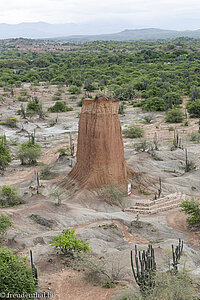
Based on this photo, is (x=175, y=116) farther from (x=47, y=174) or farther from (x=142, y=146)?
(x=47, y=174)

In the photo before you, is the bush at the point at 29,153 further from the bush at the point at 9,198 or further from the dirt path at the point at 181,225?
the dirt path at the point at 181,225

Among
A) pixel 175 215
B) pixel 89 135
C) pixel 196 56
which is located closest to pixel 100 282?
pixel 175 215

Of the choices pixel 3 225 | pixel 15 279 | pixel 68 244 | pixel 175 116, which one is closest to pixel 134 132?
pixel 175 116

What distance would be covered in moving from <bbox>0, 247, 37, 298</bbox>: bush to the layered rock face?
423 inches

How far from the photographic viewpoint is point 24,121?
4828 cm

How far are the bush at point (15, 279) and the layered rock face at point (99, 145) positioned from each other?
10733 millimetres

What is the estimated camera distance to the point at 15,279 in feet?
36.4

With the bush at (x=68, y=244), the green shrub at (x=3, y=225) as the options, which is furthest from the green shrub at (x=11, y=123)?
the bush at (x=68, y=244)

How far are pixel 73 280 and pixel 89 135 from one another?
11372mm

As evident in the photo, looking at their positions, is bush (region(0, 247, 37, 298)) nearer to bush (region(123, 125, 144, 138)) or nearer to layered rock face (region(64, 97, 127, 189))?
layered rock face (region(64, 97, 127, 189))

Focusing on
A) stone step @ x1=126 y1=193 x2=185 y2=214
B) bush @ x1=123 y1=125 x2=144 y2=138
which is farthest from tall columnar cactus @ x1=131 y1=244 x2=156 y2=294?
bush @ x1=123 y1=125 x2=144 y2=138

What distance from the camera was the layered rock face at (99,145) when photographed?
73.3 ft

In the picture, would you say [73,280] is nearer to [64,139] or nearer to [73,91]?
[64,139]

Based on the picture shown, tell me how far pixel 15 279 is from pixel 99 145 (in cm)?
1233
